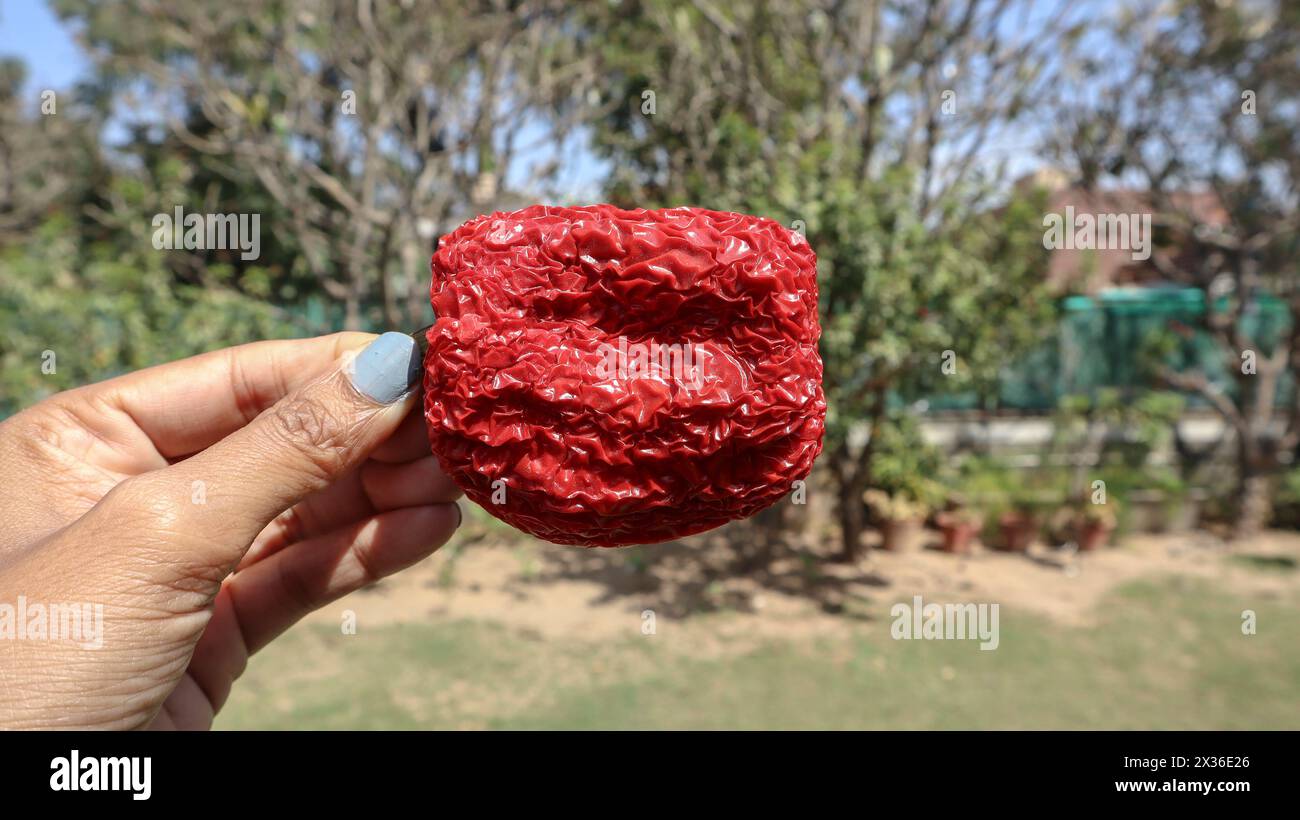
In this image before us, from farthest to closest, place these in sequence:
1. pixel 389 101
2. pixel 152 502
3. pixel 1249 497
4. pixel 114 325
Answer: pixel 1249 497
pixel 114 325
pixel 389 101
pixel 152 502

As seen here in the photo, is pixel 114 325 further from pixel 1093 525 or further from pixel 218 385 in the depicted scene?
pixel 1093 525

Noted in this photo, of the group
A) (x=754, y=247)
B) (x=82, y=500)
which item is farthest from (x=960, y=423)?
(x=82, y=500)

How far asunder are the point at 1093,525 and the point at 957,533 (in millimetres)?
1702

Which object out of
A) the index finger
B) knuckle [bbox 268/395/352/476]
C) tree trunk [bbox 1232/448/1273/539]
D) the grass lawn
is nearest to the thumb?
knuckle [bbox 268/395/352/476]

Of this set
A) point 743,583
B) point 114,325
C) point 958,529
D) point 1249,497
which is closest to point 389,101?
point 114,325

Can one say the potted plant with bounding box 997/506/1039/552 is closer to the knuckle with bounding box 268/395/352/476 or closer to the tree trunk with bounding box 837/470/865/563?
the tree trunk with bounding box 837/470/865/563

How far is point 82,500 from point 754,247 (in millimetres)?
2082

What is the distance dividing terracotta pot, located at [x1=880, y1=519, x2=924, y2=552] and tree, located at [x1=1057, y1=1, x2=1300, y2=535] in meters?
4.10

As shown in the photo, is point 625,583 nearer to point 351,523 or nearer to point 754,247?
point 351,523

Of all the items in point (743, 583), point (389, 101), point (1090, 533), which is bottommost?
point (743, 583)

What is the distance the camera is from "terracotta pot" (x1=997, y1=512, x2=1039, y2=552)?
30.7 feet

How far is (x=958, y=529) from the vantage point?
30.2 feet

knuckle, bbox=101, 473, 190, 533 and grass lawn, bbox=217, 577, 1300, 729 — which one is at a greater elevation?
knuckle, bbox=101, 473, 190, 533

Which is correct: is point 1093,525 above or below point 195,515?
below
